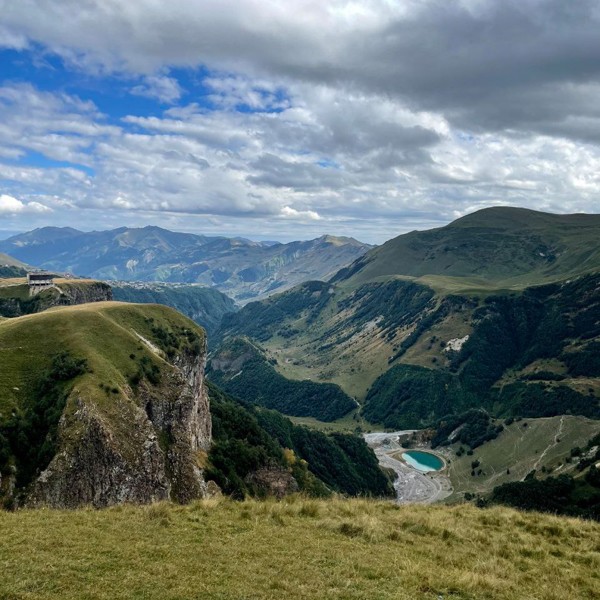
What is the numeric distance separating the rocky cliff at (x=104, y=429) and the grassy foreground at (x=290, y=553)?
45804 millimetres

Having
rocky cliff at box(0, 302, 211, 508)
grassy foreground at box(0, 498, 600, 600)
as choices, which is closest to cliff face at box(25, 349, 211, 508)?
rocky cliff at box(0, 302, 211, 508)

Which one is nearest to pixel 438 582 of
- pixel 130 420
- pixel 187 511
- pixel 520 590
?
pixel 520 590

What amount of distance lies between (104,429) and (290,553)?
58943 millimetres

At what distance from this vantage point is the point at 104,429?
73.2 metres

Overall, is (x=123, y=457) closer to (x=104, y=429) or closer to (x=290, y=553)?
(x=104, y=429)

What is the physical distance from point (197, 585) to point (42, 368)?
77136 mm

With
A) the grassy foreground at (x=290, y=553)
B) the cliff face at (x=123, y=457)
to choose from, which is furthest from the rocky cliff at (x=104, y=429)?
the grassy foreground at (x=290, y=553)

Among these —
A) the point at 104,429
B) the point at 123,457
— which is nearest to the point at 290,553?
the point at 123,457

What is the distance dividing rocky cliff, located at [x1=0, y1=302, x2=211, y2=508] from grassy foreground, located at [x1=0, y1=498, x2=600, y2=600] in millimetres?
45804

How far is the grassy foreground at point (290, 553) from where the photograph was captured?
19203 mm

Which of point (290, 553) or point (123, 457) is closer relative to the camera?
point (290, 553)

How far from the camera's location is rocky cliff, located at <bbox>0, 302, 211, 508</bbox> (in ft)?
224

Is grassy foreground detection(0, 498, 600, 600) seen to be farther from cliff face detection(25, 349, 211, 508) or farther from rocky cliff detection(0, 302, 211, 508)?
rocky cliff detection(0, 302, 211, 508)

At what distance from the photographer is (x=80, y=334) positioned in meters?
94.9
